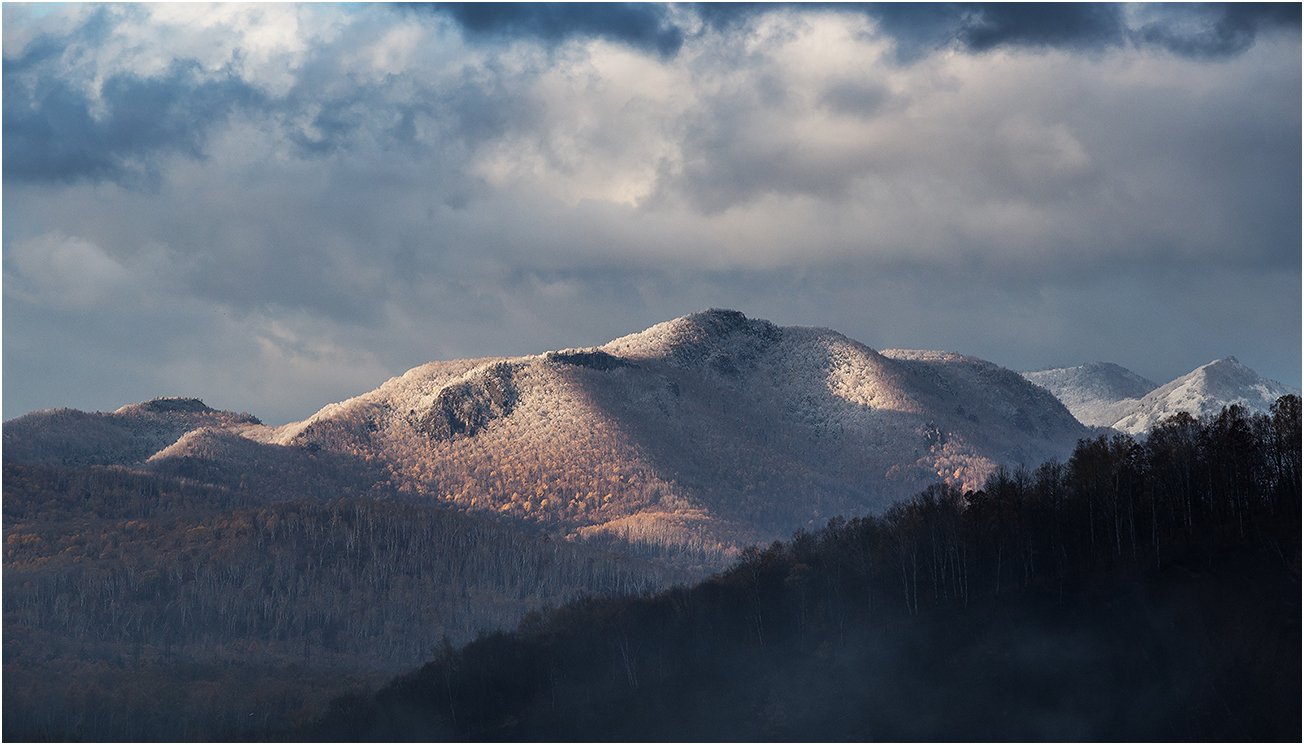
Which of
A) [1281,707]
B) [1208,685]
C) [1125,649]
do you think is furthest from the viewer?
[1125,649]

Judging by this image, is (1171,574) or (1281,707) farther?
(1171,574)

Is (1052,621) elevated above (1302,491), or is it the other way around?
(1302,491)

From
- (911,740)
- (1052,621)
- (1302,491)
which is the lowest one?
(911,740)

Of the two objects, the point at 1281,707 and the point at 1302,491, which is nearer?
the point at 1281,707

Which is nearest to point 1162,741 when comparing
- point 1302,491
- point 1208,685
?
point 1208,685

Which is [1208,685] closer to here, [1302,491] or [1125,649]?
[1125,649]

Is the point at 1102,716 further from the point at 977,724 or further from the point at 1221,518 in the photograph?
the point at 1221,518

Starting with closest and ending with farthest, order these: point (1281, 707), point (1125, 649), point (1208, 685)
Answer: point (1281, 707)
point (1208, 685)
point (1125, 649)

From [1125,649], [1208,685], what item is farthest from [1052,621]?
[1208,685]
